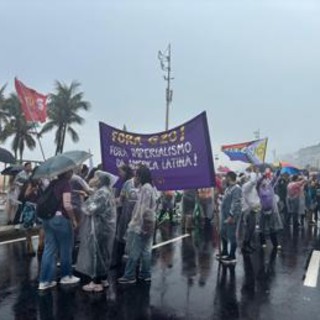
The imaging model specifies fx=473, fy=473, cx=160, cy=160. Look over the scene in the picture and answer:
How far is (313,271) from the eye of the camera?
27.4 ft

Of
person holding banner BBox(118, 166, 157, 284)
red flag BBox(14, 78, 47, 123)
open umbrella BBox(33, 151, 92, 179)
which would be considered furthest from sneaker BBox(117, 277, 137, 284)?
red flag BBox(14, 78, 47, 123)

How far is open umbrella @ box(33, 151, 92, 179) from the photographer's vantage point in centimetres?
642

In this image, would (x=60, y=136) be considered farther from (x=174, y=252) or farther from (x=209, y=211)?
(x=174, y=252)

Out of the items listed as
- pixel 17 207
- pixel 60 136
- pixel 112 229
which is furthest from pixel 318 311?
pixel 60 136

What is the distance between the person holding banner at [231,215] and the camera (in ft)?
28.3

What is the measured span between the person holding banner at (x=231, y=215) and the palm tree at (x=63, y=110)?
48.4m

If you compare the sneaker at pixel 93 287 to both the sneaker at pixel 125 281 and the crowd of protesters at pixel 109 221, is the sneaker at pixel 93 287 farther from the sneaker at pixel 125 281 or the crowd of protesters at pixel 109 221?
the sneaker at pixel 125 281


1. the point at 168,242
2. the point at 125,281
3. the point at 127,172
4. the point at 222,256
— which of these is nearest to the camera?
the point at 125,281

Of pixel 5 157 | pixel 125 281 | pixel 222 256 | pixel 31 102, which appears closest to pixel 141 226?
pixel 125 281

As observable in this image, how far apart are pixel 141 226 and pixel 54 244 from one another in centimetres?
126

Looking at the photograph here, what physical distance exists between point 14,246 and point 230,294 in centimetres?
526

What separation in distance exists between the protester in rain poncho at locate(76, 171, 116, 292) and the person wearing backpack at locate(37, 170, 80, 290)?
0.23 m

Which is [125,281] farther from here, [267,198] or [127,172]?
[267,198]

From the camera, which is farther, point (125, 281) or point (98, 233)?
point (125, 281)
